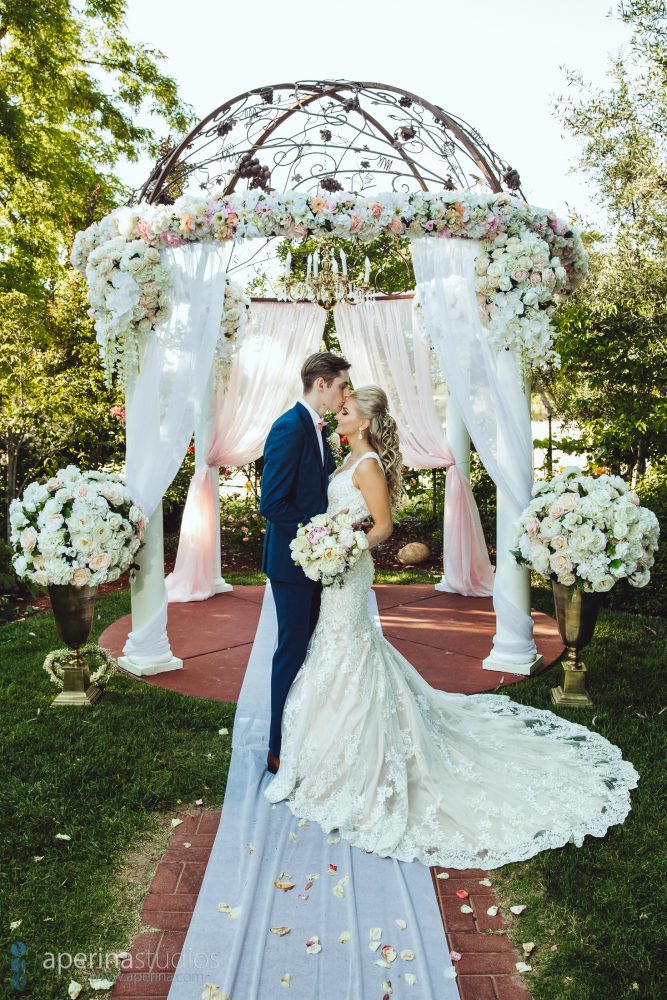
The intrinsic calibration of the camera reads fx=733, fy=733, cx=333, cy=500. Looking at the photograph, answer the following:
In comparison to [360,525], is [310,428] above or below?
above

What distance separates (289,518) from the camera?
369 centimetres

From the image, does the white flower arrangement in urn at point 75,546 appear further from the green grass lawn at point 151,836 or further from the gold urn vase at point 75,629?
the green grass lawn at point 151,836

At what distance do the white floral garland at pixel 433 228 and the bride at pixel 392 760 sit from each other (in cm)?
143

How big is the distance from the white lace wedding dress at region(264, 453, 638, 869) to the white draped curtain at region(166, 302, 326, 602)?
11.9 feet

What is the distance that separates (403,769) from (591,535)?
6.20 feet

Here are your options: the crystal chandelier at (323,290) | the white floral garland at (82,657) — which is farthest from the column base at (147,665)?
the crystal chandelier at (323,290)

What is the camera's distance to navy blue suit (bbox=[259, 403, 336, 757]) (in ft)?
12.0

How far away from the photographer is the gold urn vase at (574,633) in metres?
4.64

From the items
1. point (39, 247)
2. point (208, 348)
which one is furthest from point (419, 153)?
point (39, 247)

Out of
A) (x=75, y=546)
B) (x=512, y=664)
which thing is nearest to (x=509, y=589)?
(x=512, y=664)

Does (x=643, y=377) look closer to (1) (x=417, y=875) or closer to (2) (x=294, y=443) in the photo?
(2) (x=294, y=443)

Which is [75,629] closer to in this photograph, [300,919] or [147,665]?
[147,665]

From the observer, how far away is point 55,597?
182 inches

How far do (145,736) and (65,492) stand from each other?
157 cm
